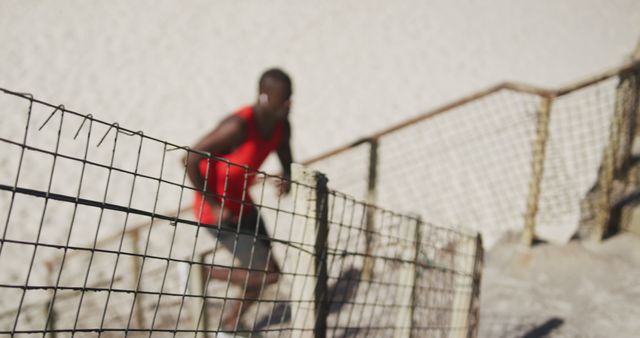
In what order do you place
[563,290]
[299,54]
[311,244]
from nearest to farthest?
1. [311,244]
2. [563,290]
3. [299,54]

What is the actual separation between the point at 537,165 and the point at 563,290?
981 millimetres

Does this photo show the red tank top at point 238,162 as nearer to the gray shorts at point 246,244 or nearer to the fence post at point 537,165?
the gray shorts at point 246,244

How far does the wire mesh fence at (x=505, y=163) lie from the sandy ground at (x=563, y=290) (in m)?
0.21

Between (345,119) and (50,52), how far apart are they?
708 centimetres

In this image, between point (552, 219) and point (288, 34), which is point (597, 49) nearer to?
point (288, 34)

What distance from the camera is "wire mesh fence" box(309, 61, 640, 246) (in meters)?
3.96

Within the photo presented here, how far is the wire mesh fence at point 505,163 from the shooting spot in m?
3.96

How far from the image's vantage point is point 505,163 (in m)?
6.93

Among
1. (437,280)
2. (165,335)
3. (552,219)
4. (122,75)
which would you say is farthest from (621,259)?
(122,75)

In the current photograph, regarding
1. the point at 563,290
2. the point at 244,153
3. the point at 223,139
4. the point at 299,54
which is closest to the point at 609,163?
the point at 563,290

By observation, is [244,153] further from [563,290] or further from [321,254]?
[563,290]

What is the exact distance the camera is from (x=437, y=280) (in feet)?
13.1

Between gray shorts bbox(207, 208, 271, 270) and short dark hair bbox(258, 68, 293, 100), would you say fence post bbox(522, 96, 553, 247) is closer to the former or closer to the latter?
short dark hair bbox(258, 68, 293, 100)

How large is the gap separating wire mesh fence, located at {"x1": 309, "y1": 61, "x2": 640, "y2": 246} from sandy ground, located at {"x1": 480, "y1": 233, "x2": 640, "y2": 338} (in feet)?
0.68
